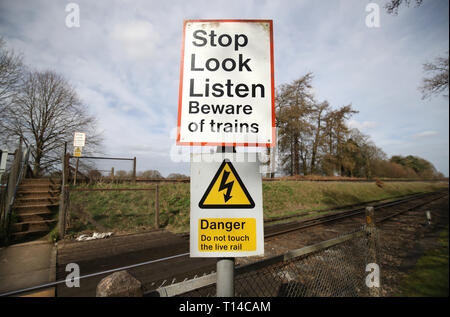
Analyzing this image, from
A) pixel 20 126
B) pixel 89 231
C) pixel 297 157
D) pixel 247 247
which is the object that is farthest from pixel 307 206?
pixel 20 126

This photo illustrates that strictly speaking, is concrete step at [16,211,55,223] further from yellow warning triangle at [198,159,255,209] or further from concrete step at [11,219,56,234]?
yellow warning triangle at [198,159,255,209]

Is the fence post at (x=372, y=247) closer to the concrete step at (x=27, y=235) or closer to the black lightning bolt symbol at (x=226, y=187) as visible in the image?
the black lightning bolt symbol at (x=226, y=187)

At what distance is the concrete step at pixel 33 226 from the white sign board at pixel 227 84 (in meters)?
8.93

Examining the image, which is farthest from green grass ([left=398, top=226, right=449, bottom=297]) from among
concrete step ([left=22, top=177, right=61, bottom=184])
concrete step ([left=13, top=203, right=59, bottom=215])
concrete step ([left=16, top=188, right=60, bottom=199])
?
concrete step ([left=22, top=177, right=61, bottom=184])

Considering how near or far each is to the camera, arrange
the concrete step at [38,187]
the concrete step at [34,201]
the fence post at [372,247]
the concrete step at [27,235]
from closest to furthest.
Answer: the fence post at [372,247] → the concrete step at [27,235] → the concrete step at [34,201] → the concrete step at [38,187]

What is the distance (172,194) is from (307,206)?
10.5m

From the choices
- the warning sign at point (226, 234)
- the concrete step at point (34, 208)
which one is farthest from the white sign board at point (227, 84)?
the concrete step at point (34, 208)

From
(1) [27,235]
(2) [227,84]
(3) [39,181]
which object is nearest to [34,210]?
(1) [27,235]

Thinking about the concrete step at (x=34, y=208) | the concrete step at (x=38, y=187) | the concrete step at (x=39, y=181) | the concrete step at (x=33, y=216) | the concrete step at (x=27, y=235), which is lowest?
the concrete step at (x=27, y=235)

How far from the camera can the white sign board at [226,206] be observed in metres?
1.21

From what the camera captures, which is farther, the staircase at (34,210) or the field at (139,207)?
the field at (139,207)

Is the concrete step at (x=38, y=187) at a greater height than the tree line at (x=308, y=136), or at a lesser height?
lesser

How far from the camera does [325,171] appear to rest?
82.9 ft

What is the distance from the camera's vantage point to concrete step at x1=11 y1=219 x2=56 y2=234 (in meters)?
6.52
